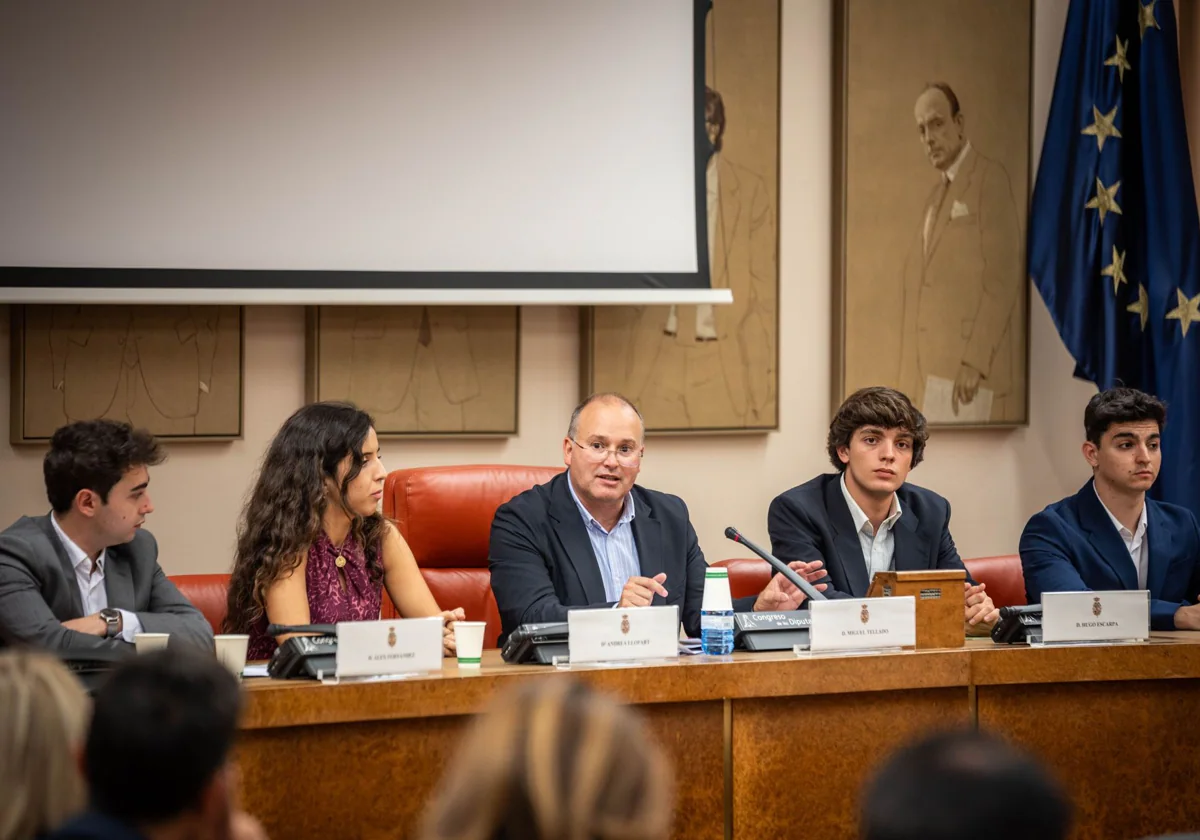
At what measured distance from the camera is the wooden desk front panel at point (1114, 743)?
2.56 metres

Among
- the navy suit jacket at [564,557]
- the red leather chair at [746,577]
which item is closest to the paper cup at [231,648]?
the navy suit jacket at [564,557]

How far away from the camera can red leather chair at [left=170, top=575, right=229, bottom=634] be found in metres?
3.21

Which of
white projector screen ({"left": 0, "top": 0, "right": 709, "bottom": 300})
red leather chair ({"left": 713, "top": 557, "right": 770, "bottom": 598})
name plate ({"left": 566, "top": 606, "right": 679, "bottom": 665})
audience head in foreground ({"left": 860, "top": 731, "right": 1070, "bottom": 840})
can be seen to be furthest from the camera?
red leather chair ({"left": 713, "top": 557, "right": 770, "bottom": 598})

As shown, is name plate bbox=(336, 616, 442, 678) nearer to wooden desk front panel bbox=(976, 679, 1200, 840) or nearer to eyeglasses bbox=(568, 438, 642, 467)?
eyeglasses bbox=(568, 438, 642, 467)

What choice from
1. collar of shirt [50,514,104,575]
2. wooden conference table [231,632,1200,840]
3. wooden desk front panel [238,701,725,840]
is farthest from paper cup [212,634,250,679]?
collar of shirt [50,514,104,575]

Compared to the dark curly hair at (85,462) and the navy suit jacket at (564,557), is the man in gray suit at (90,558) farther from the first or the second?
the navy suit jacket at (564,557)

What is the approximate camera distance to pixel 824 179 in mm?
4262

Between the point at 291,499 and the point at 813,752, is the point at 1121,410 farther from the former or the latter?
the point at 291,499

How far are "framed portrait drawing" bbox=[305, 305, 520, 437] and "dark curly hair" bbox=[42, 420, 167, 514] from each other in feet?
4.19

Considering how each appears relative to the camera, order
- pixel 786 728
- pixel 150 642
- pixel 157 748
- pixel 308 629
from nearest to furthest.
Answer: pixel 157 748 → pixel 150 642 → pixel 308 629 → pixel 786 728

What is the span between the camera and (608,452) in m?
2.95

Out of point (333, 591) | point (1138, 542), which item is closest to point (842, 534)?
point (1138, 542)

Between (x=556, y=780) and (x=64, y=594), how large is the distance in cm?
176

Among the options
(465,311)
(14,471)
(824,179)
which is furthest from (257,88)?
(824,179)
